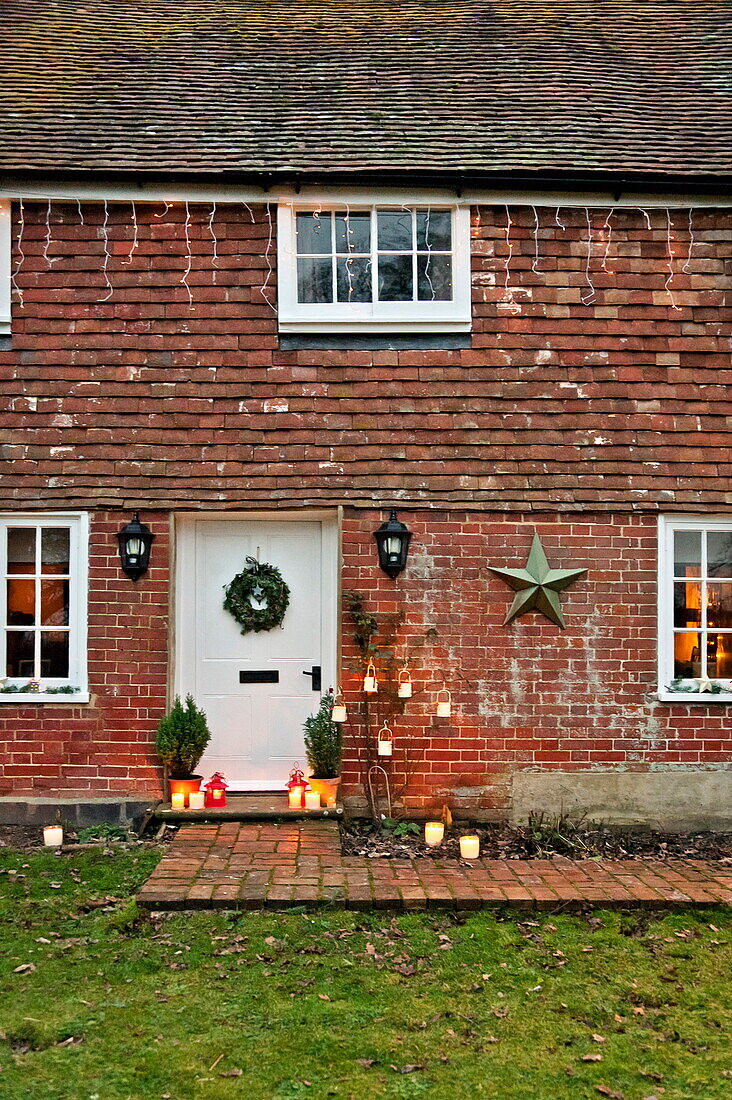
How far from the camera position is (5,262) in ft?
24.4

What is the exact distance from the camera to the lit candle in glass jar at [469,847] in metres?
6.47

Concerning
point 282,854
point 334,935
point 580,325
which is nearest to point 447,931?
point 334,935

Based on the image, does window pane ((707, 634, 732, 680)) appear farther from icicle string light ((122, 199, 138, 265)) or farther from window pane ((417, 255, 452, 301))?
icicle string light ((122, 199, 138, 265))

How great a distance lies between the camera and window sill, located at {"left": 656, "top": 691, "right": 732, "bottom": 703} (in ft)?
24.1

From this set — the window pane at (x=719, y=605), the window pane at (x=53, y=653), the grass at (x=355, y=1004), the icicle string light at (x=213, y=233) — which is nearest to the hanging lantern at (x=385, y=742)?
the grass at (x=355, y=1004)

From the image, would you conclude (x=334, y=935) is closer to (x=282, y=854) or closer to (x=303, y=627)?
(x=282, y=854)

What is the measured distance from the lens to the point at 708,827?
23.9 feet

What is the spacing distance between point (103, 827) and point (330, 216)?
16.8 feet

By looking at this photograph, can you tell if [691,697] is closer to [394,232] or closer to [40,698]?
[394,232]

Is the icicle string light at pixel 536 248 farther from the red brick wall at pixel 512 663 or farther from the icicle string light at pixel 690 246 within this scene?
the red brick wall at pixel 512 663

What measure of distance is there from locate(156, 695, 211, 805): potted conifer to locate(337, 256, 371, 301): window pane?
348 cm

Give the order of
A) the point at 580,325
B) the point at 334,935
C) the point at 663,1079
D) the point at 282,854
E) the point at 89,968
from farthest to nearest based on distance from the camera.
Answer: the point at 580,325, the point at 282,854, the point at 334,935, the point at 89,968, the point at 663,1079

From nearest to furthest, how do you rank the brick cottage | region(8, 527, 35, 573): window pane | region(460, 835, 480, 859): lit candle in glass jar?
region(460, 835, 480, 859): lit candle in glass jar < the brick cottage < region(8, 527, 35, 573): window pane

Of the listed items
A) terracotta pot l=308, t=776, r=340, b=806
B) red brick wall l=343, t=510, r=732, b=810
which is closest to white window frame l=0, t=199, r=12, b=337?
red brick wall l=343, t=510, r=732, b=810
